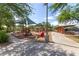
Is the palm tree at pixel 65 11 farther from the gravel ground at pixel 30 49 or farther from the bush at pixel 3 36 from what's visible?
the bush at pixel 3 36

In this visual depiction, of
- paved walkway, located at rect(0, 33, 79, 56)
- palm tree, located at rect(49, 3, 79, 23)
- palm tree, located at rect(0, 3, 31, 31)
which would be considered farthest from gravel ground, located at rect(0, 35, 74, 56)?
palm tree, located at rect(49, 3, 79, 23)

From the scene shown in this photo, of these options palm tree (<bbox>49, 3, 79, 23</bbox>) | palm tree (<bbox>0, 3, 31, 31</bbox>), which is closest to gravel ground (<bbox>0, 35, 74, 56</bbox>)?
palm tree (<bbox>0, 3, 31, 31</bbox>)

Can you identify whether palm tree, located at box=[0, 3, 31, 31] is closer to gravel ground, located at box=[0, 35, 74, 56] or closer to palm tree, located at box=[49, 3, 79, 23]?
gravel ground, located at box=[0, 35, 74, 56]

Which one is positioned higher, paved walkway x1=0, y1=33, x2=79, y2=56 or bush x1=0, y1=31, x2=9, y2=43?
bush x1=0, y1=31, x2=9, y2=43

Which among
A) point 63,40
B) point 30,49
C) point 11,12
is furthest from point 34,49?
point 11,12

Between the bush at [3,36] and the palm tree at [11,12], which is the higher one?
the palm tree at [11,12]

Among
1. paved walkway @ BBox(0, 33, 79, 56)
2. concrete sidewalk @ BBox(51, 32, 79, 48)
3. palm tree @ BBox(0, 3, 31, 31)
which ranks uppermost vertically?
palm tree @ BBox(0, 3, 31, 31)

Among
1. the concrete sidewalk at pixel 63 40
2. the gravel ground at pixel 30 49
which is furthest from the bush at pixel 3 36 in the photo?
the concrete sidewalk at pixel 63 40

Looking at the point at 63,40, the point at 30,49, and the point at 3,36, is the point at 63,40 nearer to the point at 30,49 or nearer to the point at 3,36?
the point at 30,49

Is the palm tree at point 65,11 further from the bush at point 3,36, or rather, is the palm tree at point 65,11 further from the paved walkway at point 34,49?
the bush at point 3,36

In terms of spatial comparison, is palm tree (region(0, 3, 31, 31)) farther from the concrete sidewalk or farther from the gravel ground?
the concrete sidewalk

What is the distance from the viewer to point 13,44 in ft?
11.2

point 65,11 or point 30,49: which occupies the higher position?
point 65,11

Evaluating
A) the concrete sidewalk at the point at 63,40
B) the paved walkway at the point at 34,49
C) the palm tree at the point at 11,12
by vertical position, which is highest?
the palm tree at the point at 11,12
